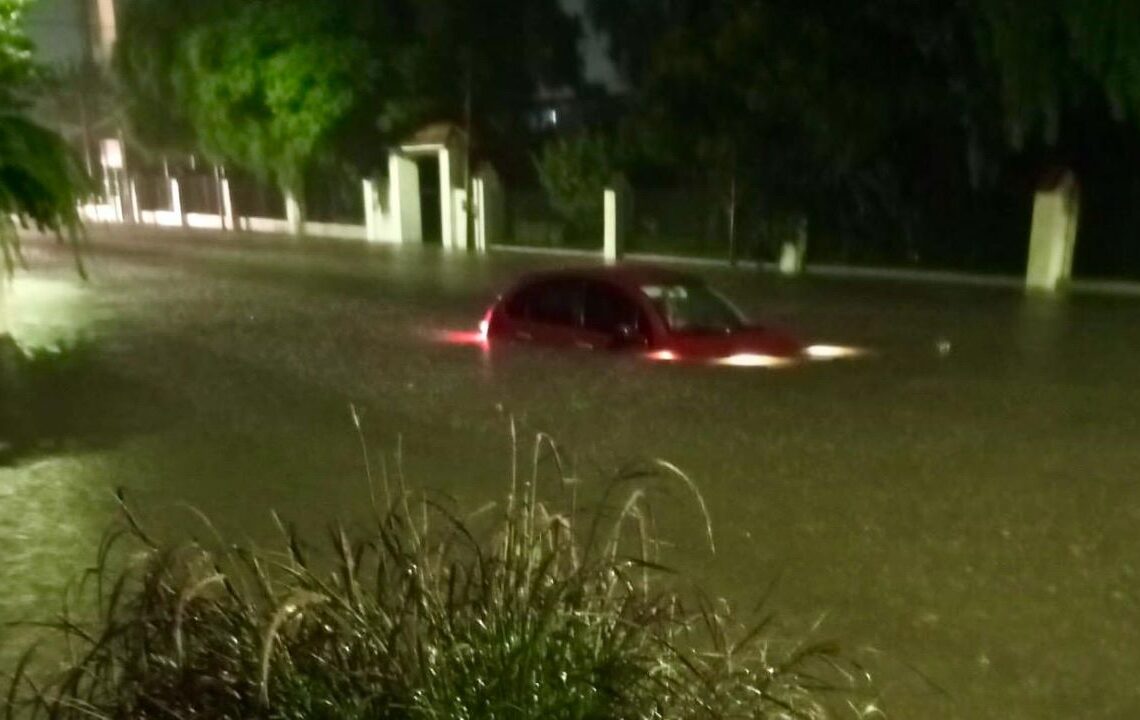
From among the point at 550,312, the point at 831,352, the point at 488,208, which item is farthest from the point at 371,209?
the point at 831,352

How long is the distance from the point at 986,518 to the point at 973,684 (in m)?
2.53

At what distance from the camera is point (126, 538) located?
722 cm

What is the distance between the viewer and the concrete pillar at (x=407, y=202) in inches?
1538

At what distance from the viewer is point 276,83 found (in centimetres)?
3778

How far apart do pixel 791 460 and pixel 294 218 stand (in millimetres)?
38590

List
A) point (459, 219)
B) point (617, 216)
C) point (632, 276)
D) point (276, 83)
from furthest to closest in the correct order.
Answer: point (276, 83) < point (459, 219) < point (617, 216) < point (632, 276)

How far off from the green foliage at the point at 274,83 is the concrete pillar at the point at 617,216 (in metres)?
10.5

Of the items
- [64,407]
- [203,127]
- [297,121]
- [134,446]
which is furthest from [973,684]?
[203,127]

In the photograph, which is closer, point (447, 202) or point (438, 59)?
point (447, 202)

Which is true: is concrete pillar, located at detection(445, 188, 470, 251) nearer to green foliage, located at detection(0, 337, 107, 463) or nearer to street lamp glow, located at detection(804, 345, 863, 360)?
green foliage, located at detection(0, 337, 107, 463)

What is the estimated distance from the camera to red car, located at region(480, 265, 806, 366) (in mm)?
12602

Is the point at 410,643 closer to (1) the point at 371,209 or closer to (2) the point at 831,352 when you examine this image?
(2) the point at 831,352

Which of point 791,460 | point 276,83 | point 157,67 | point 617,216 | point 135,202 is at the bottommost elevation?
point 135,202

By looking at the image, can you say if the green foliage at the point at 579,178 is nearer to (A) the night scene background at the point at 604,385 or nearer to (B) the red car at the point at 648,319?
(A) the night scene background at the point at 604,385
